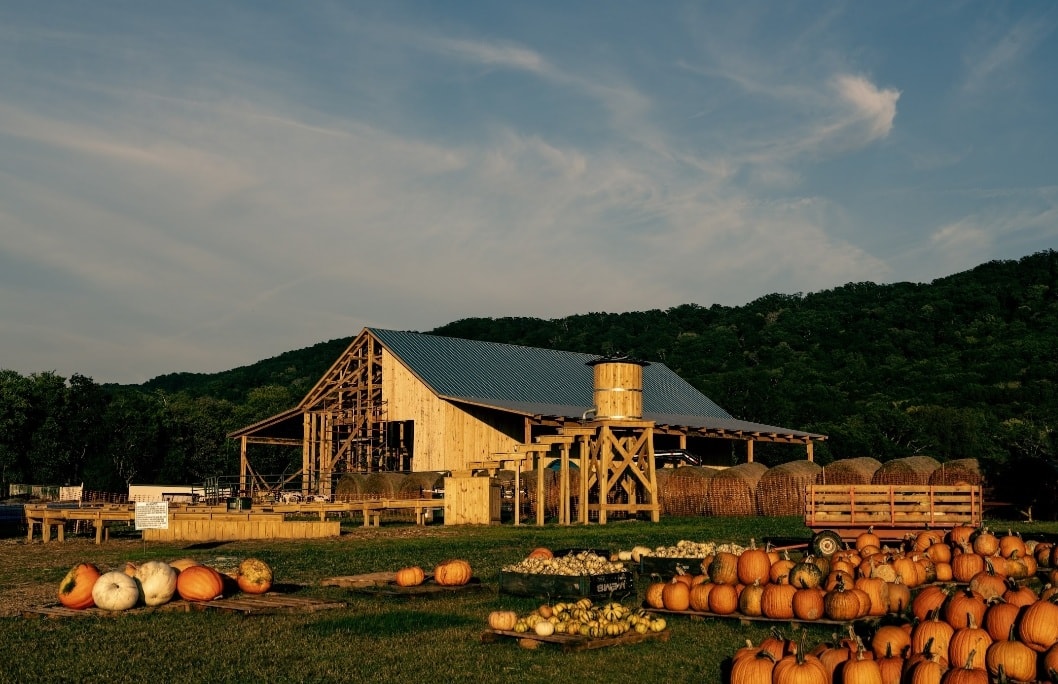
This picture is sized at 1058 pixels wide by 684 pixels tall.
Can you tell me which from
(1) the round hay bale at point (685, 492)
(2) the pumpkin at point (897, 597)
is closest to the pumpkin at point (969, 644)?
(2) the pumpkin at point (897, 597)

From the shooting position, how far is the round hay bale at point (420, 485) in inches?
2028

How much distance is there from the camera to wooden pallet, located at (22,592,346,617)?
1714 cm

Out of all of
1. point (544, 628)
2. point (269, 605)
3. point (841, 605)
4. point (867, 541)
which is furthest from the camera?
point (867, 541)

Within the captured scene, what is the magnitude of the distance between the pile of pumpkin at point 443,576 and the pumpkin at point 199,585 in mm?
3108

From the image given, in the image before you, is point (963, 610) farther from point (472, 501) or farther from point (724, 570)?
point (472, 501)

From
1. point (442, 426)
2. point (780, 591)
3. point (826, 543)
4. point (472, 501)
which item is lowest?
point (780, 591)

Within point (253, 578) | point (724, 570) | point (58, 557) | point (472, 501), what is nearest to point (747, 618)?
point (724, 570)

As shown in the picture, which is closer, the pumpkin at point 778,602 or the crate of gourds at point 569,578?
the pumpkin at point 778,602

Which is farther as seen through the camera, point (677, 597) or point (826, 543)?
point (826, 543)

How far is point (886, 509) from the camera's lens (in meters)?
25.1

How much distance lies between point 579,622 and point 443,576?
19.5ft

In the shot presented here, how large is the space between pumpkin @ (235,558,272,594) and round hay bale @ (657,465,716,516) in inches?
1206

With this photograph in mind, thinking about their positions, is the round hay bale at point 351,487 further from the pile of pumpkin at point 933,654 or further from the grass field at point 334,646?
the pile of pumpkin at point 933,654

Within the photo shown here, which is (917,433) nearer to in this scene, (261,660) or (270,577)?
(270,577)
